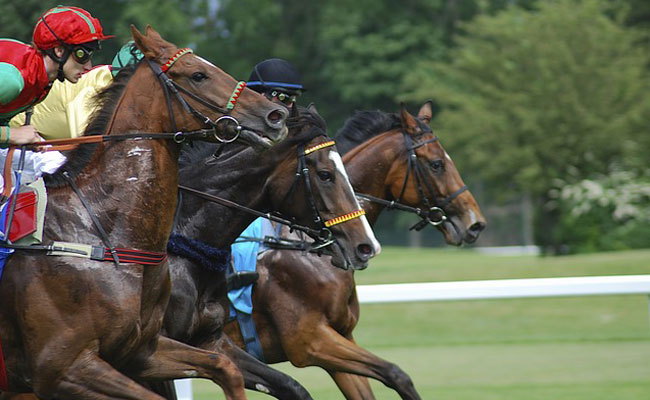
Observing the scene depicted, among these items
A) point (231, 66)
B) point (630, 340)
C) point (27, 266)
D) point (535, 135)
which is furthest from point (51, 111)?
point (231, 66)

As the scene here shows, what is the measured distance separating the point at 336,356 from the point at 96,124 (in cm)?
221

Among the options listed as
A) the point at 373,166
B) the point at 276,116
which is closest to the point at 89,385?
the point at 276,116

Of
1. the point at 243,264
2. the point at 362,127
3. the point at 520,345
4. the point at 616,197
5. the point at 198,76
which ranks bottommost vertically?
the point at 616,197

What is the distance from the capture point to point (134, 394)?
4121 millimetres

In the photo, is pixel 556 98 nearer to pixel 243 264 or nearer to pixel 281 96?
pixel 281 96

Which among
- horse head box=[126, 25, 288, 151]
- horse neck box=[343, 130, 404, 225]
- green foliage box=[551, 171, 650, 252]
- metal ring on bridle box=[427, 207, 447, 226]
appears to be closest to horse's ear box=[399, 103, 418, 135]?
horse neck box=[343, 130, 404, 225]

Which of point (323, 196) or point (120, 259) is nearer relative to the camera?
point (120, 259)

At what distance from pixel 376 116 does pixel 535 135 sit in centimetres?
2378

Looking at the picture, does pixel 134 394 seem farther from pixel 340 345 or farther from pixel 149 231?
pixel 340 345

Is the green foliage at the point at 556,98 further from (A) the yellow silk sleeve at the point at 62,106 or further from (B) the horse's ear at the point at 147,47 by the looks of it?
(B) the horse's ear at the point at 147,47

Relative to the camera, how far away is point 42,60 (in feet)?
14.3

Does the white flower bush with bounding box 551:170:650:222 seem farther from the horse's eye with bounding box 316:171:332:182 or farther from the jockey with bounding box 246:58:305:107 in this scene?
the horse's eye with bounding box 316:171:332:182

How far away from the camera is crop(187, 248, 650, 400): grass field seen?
8430 mm

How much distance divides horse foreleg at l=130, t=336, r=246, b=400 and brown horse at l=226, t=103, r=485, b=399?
1380 millimetres
